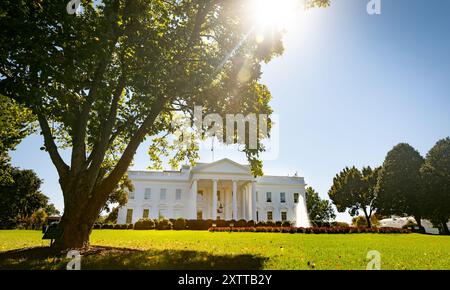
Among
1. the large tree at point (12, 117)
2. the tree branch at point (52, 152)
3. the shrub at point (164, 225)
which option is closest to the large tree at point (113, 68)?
the tree branch at point (52, 152)

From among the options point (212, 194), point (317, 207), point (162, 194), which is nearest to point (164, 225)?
point (212, 194)

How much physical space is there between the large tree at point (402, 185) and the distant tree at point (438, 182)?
36.5 inches

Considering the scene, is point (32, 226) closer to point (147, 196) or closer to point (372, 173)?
point (147, 196)

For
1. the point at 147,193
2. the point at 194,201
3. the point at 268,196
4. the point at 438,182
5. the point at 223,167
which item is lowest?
the point at 194,201

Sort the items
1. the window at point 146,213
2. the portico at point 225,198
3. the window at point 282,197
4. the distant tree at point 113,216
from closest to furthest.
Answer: the portico at point 225,198 < the distant tree at point 113,216 < the window at point 146,213 < the window at point 282,197

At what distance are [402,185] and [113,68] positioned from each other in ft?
142

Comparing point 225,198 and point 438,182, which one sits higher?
point 438,182

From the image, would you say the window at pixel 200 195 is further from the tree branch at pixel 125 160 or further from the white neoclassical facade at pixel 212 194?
the tree branch at pixel 125 160

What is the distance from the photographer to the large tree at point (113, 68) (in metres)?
6.91

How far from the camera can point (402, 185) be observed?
4203 cm

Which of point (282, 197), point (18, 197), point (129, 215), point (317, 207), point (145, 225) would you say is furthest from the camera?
point (317, 207)

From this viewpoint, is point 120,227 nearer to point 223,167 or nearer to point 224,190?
point 223,167

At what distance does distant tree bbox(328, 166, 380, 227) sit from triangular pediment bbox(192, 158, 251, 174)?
2064 cm
